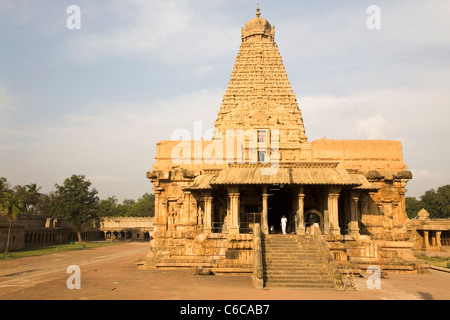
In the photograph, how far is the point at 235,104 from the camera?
168 ft

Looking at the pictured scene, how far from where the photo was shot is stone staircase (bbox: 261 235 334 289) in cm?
1594

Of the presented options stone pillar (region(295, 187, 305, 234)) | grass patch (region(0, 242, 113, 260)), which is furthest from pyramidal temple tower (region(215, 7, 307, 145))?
grass patch (region(0, 242, 113, 260))

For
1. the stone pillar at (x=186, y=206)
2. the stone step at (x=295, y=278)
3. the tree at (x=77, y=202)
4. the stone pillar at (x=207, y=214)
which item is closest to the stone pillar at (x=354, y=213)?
the stone step at (x=295, y=278)

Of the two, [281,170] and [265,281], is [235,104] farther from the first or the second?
[265,281]

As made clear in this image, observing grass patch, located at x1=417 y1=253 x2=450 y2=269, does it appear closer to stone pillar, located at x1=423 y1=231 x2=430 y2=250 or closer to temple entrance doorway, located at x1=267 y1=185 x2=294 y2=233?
temple entrance doorway, located at x1=267 y1=185 x2=294 y2=233

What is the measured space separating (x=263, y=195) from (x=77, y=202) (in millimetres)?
54651

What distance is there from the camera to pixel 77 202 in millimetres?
68125

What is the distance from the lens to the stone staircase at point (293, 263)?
627 inches

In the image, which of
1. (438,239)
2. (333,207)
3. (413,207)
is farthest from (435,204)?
(333,207)

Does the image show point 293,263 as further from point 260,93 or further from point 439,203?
point 439,203

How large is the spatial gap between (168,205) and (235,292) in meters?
14.2

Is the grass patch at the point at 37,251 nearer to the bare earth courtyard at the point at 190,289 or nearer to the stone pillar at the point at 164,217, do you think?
the stone pillar at the point at 164,217
